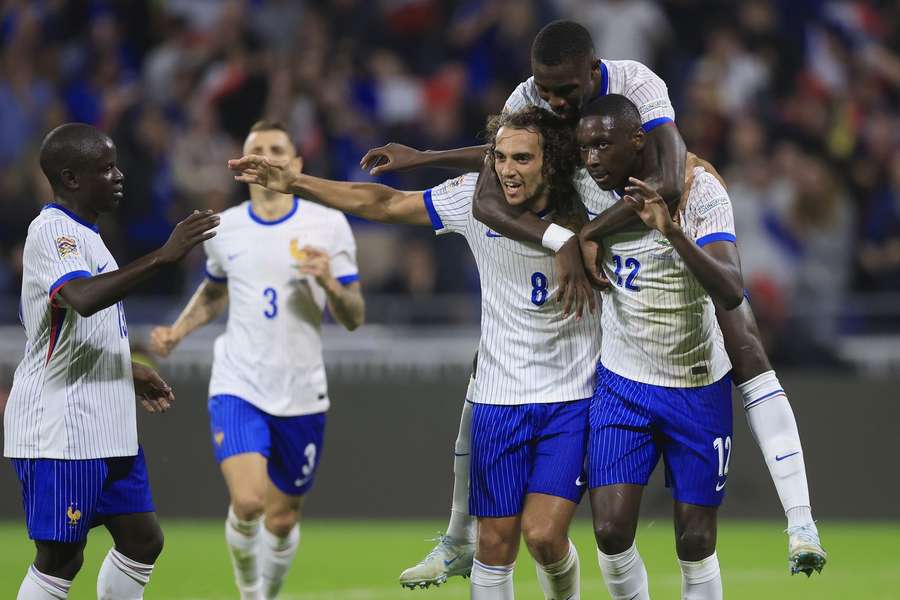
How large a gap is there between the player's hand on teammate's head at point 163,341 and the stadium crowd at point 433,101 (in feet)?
14.9

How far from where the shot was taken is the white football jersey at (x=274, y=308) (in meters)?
7.91

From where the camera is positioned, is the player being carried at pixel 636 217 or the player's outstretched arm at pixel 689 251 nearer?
the player's outstretched arm at pixel 689 251

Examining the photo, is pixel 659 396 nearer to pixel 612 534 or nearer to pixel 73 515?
pixel 612 534

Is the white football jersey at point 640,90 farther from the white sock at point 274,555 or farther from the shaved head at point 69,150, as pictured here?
the white sock at point 274,555

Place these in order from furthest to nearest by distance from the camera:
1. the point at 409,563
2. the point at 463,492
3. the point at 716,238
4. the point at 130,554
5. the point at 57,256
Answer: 1. the point at 409,563
2. the point at 463,492
3. the point at 130,554
4. the point at 716,238
5. the point at 57,256

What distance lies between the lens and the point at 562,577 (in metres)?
6.21

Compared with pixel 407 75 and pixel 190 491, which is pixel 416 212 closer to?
pixel 190 491

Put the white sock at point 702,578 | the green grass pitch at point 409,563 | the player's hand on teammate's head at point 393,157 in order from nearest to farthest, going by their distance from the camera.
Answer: the white sock at point 702,578 → the player's hand on teammate's head at point 393,157 → the green grass pitch at point 409,563

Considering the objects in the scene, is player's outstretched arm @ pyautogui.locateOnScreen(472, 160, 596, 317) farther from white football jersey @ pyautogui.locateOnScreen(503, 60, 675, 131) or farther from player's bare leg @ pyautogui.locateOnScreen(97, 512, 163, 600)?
player's bare leg @ pyautogui.locateOnScreen(97, 512, 163, 600)

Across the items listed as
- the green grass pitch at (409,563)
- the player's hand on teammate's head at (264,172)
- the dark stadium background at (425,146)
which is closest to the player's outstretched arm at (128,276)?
the player's hand on teammate's head at (264,172)

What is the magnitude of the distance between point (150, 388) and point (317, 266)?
156 centimetres

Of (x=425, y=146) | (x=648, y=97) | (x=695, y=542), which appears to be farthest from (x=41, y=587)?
(x=425, y=146)

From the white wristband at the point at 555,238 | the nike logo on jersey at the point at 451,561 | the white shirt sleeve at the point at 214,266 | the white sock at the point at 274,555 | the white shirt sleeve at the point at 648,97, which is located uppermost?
the white shirt sleeve at the point at 648,97

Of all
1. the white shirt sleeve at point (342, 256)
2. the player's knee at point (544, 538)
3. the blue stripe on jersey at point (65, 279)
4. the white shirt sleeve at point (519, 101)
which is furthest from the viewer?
the white shirt sleeve at point (342, 256)
